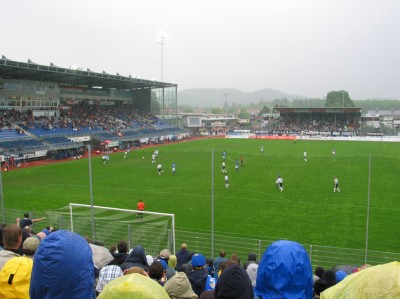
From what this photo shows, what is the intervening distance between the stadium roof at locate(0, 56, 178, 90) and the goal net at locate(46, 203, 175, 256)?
95.3 ft

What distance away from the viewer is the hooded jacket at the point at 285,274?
116 inches

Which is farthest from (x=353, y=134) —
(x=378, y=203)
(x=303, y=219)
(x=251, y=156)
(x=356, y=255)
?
(x=356, y=255)

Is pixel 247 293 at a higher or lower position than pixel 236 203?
higher

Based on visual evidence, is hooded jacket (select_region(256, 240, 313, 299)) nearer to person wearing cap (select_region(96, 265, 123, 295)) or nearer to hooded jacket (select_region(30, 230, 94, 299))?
hooded jacket (select_region(30, 230, 94, 299))

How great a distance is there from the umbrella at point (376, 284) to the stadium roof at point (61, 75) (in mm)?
41503

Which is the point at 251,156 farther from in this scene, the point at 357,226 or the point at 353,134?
the point at 353,134

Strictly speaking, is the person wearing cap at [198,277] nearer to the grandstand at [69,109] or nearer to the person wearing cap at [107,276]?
the person wearing cap at [107,276]

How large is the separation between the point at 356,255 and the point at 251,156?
28.5 metres

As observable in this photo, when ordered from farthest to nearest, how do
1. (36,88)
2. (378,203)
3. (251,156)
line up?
(36,88)
(251,156)
(378,203)

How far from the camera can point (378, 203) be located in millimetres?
20453

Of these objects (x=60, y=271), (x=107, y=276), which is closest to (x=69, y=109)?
(x=107, y=276)

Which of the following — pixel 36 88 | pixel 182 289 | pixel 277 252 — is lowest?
pixel 182 289

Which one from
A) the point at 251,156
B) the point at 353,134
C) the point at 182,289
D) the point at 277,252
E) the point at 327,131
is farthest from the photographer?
the point at 327,131

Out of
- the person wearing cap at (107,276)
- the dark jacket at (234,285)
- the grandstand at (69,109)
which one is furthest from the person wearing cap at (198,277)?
the grandstand at (69,109)
